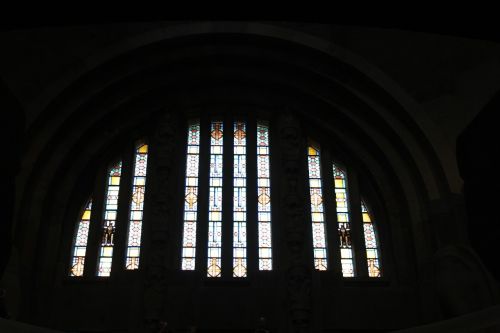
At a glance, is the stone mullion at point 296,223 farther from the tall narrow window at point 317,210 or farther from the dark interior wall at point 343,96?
the dark interior wall at point 343,96

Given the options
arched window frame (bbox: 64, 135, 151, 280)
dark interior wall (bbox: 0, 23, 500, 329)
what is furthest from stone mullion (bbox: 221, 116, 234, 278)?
arched window frame (bbox: 64, 135, 151, 280)

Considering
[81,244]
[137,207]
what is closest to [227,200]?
[137,207]

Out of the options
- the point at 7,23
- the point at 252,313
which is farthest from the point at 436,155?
the point at 7,23

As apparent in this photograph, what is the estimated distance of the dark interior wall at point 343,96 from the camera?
604 inches

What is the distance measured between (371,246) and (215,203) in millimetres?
4153

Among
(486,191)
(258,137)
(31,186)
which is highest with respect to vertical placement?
(258,137)

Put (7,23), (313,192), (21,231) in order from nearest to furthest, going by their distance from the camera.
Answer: (7,23), (21,231), (313,192)

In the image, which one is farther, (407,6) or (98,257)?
(98,257)

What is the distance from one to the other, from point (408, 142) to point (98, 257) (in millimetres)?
8156

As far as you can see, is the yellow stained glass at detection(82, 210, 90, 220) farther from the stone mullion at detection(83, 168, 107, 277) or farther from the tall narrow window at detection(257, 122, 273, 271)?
the tall narrow window at detection(257, 122, 273, 271)

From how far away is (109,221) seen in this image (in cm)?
1689

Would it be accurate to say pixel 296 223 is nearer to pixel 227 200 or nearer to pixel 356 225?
pixel 356 225

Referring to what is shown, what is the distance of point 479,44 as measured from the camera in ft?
51.0

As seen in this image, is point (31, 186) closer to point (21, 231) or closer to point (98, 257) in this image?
point (21, 231)
